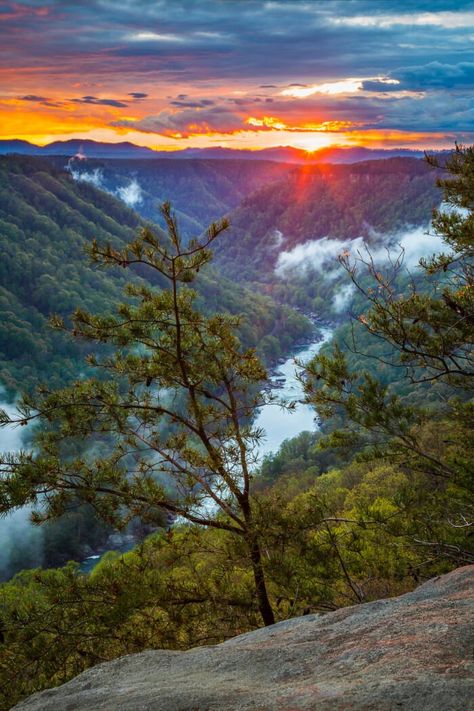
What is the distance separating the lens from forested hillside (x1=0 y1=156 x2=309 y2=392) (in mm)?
141500

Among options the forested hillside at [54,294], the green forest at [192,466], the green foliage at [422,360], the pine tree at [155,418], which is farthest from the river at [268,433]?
the pine tree at [155,418]

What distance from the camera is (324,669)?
4.18 m

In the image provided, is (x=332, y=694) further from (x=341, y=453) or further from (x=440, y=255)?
(x=440, y=255)

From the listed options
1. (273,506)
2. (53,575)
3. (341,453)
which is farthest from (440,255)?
(53,575)

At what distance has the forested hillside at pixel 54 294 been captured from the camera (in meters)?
142

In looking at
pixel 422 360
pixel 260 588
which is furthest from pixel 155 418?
pixel 422 360

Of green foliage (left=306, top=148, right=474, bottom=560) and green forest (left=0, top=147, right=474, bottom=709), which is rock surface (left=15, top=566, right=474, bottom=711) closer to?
green forest (left=0, top=147, right=474, bottom=709)

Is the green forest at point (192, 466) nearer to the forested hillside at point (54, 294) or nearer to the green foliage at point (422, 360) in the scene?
the green foliage at point (422, 360)

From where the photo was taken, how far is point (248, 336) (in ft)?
515

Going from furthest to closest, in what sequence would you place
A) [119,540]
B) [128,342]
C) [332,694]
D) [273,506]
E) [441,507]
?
1. [119,540]
2. [441,507]
3. [273,506]
4. [128,342]
5. [332,694]

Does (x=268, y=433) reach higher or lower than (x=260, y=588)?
higher

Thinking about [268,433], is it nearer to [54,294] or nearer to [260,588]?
[54,294]

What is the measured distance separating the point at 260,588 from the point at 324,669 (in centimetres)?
451

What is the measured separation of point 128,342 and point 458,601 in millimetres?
4808
